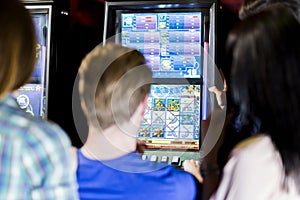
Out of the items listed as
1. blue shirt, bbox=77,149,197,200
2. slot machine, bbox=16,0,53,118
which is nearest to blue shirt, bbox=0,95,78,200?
blue shirt, bbox=77,149,197,200

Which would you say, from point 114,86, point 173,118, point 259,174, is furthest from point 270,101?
point 173,118

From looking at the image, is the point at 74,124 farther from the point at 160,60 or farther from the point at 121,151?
the point at 121,151

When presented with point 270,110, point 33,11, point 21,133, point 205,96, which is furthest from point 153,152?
point 21,133

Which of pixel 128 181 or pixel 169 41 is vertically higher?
pixel 169 41

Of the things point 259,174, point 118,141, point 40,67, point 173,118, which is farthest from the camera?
point 40,67

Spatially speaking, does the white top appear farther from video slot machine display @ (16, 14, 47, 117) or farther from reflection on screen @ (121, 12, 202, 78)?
video slot machine display @ (16, 14, 47, 117)

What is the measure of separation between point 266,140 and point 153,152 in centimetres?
110

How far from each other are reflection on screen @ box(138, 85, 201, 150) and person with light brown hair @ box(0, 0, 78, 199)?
122 centimetres

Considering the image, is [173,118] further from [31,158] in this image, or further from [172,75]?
[31,158]

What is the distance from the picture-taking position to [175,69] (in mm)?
2242

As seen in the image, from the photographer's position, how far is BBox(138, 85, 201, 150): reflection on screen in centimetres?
219

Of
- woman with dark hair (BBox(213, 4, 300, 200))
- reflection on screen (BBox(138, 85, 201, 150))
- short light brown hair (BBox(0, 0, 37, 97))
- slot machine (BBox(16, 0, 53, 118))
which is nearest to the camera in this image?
short light brown hair (BBox(0, 0, 37, 97))

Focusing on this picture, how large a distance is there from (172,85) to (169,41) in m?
0.21

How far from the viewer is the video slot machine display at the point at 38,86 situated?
2.43 m
